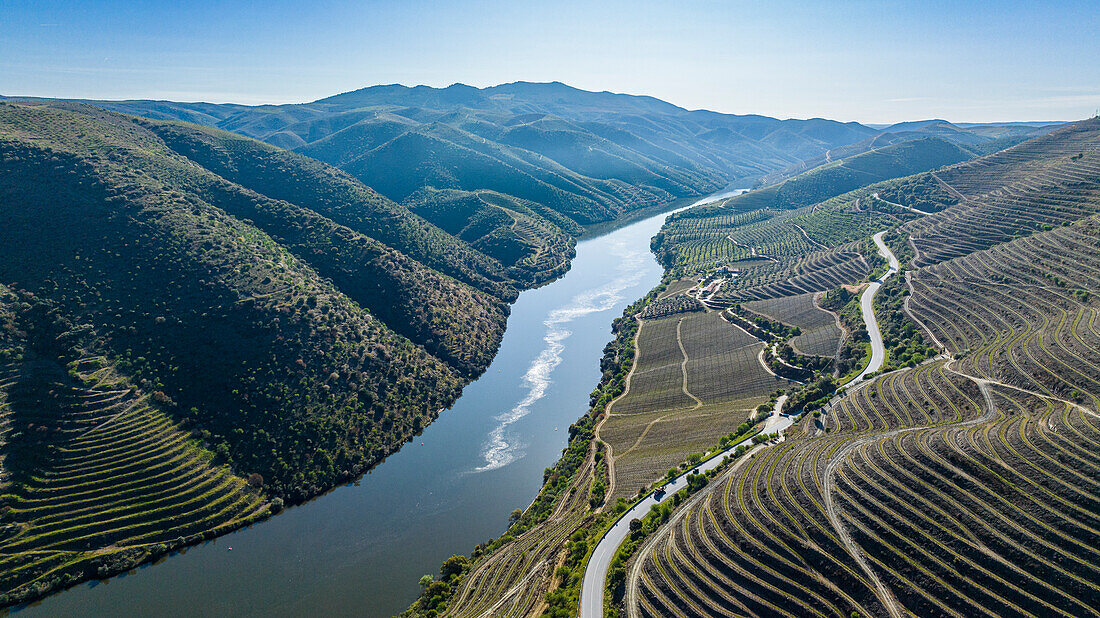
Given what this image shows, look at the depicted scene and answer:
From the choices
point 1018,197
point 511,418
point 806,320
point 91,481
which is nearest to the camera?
point 91,481

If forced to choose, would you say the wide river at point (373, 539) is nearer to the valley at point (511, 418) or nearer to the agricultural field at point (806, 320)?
the valley at point (511, 418)

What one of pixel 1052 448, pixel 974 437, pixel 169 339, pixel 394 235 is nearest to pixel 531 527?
pixel 974 437

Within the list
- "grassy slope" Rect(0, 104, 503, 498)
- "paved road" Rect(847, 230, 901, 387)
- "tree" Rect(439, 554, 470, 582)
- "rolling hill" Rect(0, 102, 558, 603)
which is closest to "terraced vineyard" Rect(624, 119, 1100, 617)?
"paved road" Rect(847, 230, 901, 387)

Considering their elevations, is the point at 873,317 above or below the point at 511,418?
above

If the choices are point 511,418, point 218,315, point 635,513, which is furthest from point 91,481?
point 635,513

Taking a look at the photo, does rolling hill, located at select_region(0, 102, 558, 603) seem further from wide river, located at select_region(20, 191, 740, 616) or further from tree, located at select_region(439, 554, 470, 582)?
tree, located at select_region(439, 554, 470, 582)

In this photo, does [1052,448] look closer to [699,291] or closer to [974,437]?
[974,437]

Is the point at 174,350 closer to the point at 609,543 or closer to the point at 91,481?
the point at 91,481
